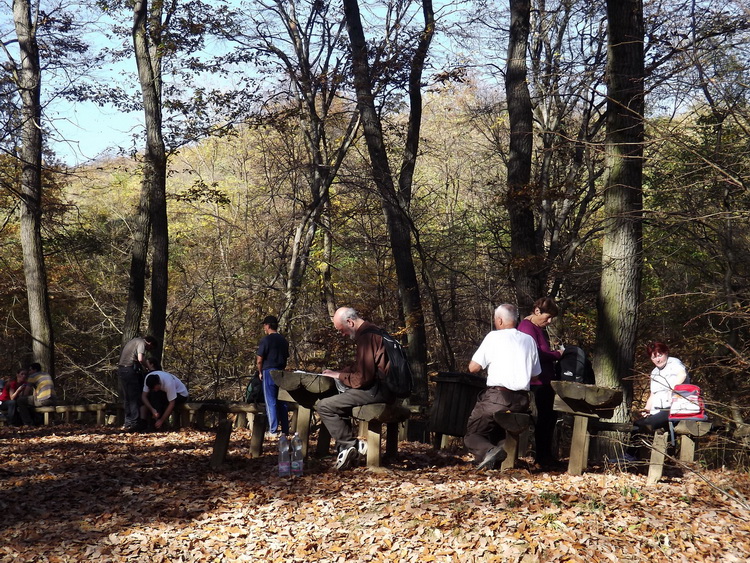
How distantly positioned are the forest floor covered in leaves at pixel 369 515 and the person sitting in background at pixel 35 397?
6.93 meters

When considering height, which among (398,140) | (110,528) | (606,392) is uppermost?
(398,140)

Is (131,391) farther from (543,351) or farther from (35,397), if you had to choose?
(543,351)

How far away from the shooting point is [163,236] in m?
15.5

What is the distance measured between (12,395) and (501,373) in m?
11.0

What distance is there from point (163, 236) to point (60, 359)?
1099cm

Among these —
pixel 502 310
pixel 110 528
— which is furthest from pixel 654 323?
pixel 110 528

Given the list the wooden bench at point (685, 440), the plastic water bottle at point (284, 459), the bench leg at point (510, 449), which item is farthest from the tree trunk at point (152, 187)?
the wooden bench at point (685, 440)

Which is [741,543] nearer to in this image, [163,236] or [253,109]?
[163,236]

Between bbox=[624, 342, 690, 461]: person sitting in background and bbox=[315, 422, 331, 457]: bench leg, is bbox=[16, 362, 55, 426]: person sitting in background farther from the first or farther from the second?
bbox=[624, 342, 690, 461]: person sitting in background

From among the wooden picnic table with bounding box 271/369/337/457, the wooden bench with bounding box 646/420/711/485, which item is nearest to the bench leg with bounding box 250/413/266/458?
the wooden picnic table with bounding box 271/369/337/457

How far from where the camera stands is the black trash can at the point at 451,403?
8984mm

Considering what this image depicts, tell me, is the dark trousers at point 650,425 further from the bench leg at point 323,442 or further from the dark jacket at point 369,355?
the bench leg at point 323,442

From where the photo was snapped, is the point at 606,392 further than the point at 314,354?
No

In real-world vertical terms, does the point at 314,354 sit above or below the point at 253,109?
below
